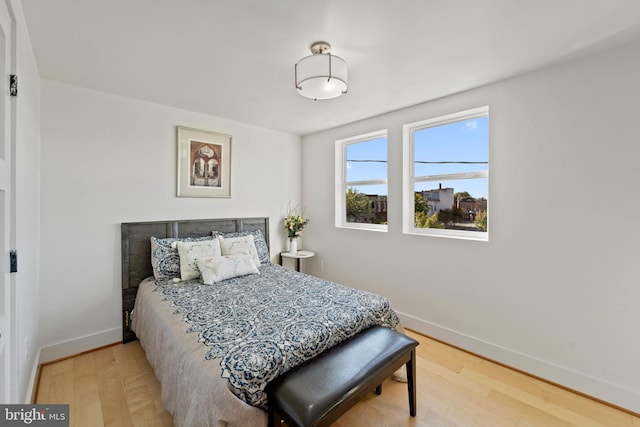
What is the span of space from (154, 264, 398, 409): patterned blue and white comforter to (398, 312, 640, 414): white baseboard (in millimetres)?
870

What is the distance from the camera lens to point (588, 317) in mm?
1943

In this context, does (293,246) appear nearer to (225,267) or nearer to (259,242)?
(259,242)

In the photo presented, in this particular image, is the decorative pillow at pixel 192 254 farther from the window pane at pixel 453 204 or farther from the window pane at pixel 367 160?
the window pane at pixel 453 204

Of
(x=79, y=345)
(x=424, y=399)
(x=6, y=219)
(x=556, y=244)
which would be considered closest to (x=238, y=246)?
(x=79, y=345)

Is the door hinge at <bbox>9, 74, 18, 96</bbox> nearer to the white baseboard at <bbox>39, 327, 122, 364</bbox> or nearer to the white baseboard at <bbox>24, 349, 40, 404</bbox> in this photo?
the white baseboard at <bbox>24, 349, 40, 404</bbox>

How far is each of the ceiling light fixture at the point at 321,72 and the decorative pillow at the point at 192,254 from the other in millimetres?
1813

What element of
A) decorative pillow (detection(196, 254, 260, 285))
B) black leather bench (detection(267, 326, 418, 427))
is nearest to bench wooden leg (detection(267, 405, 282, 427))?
black leather bench (detection(267, 326, 418, 427))

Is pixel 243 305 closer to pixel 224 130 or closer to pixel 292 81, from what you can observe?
pixel 292 81

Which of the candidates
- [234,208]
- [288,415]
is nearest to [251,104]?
[234,208]

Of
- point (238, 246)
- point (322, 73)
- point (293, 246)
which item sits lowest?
point (293, 246)

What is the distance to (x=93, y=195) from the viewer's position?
8.18 ft

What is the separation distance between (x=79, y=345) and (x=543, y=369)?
390 centimetres

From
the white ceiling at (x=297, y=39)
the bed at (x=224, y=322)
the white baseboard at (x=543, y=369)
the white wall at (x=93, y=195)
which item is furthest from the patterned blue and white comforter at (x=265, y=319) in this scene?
the white ceiling at (x=297, y=39)

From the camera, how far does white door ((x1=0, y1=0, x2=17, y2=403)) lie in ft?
3.78
